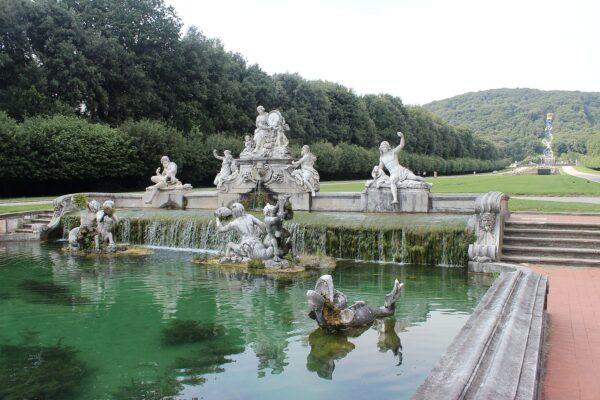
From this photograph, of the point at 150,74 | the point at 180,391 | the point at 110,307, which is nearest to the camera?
the point at 180,391

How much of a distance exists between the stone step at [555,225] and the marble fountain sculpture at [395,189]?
3220 mm

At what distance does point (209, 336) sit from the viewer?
809 centimetres

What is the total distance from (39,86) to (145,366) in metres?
34.2

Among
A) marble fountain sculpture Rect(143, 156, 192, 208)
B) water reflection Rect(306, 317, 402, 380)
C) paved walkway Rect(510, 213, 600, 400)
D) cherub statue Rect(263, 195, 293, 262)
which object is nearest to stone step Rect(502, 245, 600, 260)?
paved walkway Rect(510, 213, 600, 400)

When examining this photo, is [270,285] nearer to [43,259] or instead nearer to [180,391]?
[180,391]

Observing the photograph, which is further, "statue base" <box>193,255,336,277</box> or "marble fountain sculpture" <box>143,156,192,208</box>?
"marble fountain sculpture" <box>143,156,192,208</box>

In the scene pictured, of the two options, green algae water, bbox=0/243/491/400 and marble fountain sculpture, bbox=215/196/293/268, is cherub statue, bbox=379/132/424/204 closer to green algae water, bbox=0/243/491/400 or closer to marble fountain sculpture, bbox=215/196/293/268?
green algae water, bbox=0/243/491/400

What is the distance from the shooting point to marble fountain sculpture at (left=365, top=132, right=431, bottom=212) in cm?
1795

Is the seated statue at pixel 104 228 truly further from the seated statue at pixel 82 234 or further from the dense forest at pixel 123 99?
the dense forest at pixel 123 99

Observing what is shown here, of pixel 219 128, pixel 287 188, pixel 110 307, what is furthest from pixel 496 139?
pixel 110 307

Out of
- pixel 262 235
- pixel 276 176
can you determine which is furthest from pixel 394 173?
pixel 262 235

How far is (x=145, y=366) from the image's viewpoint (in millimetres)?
6836

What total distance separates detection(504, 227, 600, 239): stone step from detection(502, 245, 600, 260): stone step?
77cm

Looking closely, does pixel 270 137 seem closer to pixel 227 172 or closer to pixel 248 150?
pixel 248 150
